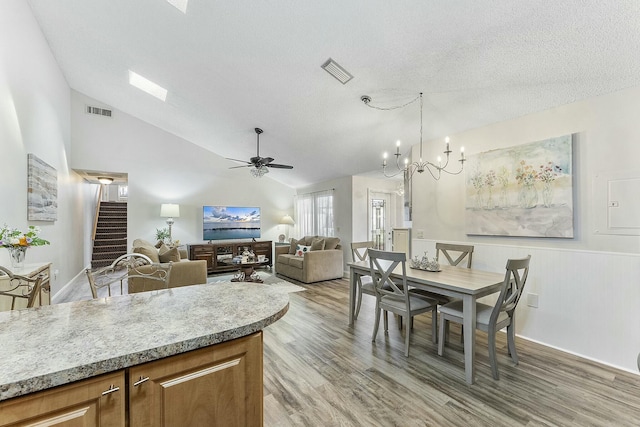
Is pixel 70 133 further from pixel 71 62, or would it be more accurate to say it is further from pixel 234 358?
pixel 234 358

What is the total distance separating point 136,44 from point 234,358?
4.20m

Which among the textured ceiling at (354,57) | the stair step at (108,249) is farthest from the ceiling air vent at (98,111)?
the stair step at (108,249)

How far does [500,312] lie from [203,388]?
235cm

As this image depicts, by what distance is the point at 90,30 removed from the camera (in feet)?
11.6

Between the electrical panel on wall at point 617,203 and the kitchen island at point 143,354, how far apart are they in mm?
3083

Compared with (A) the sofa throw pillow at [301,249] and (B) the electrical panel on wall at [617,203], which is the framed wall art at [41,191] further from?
(B) the electrical panel on wall at [617,203]

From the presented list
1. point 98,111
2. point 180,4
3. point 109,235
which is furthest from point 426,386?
point 109,235

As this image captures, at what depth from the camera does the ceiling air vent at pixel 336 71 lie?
2.87m

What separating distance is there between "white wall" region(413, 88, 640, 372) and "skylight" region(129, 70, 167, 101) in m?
5.36

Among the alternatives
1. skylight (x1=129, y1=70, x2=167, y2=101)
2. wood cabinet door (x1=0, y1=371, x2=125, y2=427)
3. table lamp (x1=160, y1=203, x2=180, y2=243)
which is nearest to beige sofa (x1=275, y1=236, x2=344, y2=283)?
table lamp (x1=160, y1=203, x2=180, y2=243)

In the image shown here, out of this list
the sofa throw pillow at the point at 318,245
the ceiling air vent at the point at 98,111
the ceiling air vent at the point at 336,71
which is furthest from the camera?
the sofa throw pillow at the point at 318,245

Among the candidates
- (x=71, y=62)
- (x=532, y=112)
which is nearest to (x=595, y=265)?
(x=532, y=112)

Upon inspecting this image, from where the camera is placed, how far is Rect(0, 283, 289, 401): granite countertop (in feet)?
2.36

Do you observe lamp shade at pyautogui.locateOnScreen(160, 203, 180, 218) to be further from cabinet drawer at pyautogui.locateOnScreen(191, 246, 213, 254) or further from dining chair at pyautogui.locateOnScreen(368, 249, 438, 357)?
dining chair at pyautogui.locateOnScreen(368, 249, 438, 357)
